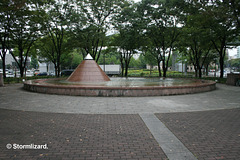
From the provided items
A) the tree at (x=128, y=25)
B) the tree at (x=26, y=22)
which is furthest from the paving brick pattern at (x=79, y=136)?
the tree at (x=128, y=25)

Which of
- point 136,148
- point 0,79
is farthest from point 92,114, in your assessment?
point 0,79

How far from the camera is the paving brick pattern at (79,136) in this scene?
402cm

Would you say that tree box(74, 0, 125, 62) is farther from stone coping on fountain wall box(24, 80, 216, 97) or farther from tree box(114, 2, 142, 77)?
stone coping on fountain wall box(24, 80, 216, 97)

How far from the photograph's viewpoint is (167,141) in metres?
4.77

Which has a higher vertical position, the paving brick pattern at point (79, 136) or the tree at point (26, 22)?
the tree at point (26, 22)

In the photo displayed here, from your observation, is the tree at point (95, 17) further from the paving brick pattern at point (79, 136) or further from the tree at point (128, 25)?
the paving brick pattern at point (79, 136)

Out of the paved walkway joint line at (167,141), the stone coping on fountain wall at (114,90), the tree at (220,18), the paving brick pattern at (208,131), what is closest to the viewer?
the paved walkway joint line at (167,141)

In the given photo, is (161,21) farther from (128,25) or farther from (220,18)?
(220,18)

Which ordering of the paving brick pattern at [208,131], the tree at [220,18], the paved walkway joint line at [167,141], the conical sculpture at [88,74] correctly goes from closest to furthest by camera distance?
the paved walkway joint line at [167,141] → the paving brick pattern at [208,131] → the tree at [220,18] → the conical sculpture at [88,74]

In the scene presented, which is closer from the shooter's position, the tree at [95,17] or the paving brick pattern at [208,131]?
the paving brick pattern at [208,131]

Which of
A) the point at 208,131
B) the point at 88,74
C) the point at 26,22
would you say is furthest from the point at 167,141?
the point at 26,22

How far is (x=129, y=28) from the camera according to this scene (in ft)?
85.3

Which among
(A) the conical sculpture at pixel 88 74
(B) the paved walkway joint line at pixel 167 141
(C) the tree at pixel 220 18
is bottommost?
(B) the paved walkway joint line at pixel 167 141

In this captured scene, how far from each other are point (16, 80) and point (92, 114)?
2045cm
